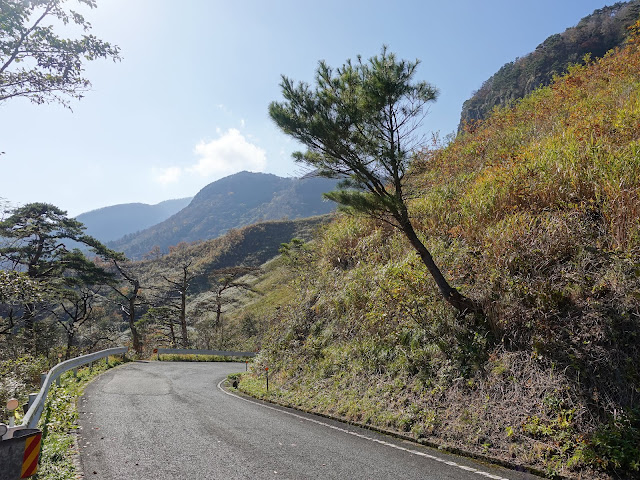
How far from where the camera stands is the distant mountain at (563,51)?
51.9 metres

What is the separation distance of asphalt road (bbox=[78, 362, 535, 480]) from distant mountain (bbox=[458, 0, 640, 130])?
5058 centimetres

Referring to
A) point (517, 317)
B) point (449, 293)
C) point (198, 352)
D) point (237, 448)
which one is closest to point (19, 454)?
point (237, 448)

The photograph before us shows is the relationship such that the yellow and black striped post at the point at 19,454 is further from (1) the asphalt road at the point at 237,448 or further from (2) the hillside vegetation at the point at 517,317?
(2) the hillside vegetation at the point at 517,317

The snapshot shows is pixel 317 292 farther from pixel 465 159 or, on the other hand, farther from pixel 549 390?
pixel 549 390

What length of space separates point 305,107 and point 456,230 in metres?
4.67

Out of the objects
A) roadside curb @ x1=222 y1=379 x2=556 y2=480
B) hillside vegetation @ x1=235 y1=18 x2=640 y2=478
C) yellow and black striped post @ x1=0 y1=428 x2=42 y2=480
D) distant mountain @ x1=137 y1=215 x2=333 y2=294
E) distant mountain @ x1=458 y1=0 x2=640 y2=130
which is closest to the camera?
yellow and black striped post @ x1=0 y1=428 x2=42 y2=480

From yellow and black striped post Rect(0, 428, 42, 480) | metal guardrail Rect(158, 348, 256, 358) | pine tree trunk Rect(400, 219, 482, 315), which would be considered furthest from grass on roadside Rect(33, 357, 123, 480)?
metal guardrail Rect(158, 348, 256, 358)

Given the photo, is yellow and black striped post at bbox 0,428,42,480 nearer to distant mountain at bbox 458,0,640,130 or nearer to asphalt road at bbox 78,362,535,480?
asphalt road at bbox 78,362,535,480

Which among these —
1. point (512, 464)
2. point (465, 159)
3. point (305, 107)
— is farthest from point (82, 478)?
Answer: point (465, 159)

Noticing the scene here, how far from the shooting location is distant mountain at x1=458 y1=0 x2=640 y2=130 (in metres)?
51.9

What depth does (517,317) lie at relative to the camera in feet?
19.9

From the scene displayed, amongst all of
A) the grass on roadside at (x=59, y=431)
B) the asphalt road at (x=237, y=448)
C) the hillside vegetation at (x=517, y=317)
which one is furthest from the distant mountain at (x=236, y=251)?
the asphalt road at (x=237, y=448)

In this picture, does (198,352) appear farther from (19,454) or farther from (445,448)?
(19,454)

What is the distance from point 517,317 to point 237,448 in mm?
5120
